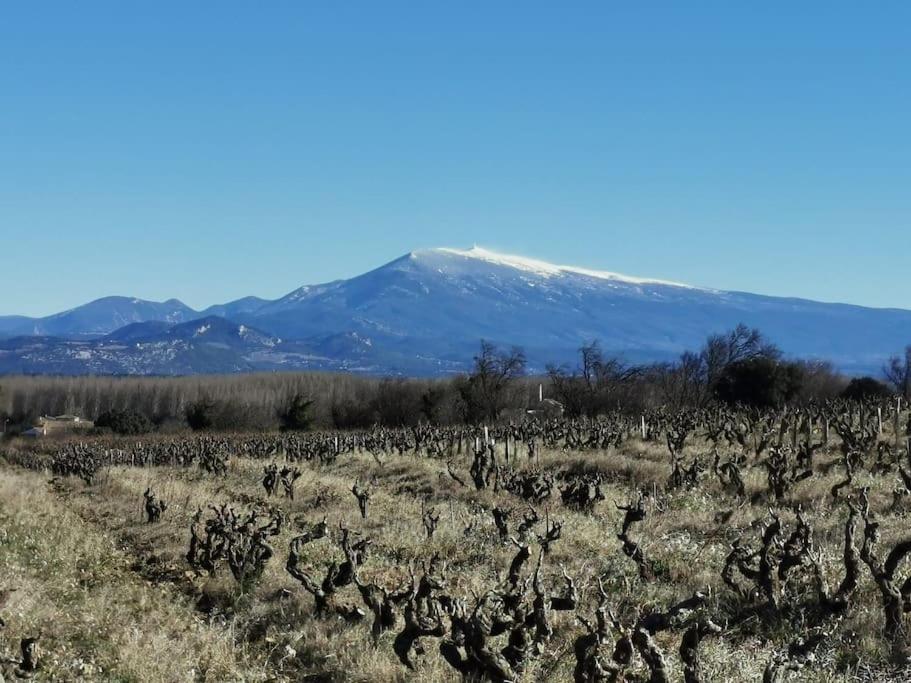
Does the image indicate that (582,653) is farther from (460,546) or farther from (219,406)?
(219,406)

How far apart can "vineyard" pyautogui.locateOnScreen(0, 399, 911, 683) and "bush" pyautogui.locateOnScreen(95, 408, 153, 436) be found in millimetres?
50773

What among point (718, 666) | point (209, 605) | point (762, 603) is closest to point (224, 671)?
point (209, 605)

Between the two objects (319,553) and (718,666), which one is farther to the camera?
(319,553)

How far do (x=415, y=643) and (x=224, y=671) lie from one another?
83.6 inches

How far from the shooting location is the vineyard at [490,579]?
897cm

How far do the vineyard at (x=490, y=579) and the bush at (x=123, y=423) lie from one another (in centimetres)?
5077

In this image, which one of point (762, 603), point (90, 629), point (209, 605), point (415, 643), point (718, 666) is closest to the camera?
point (718, 666)

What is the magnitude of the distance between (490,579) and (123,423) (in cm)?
6973

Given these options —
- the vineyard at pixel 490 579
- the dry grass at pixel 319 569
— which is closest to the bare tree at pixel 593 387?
the vineyard at pixel 490 579

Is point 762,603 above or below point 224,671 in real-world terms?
Answer: above

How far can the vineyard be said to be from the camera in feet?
29.4

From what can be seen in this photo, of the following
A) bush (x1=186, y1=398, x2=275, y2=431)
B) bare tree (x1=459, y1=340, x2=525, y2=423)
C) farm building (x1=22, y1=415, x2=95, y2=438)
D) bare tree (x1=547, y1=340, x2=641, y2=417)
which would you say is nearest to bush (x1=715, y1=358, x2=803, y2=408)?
bare tree (x1=547, y1=340, x2=641, y2=417)

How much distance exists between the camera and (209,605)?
529 inches

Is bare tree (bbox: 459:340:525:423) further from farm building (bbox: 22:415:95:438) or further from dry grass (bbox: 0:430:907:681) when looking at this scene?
dry grass (bbox: 0:430:907:681)
